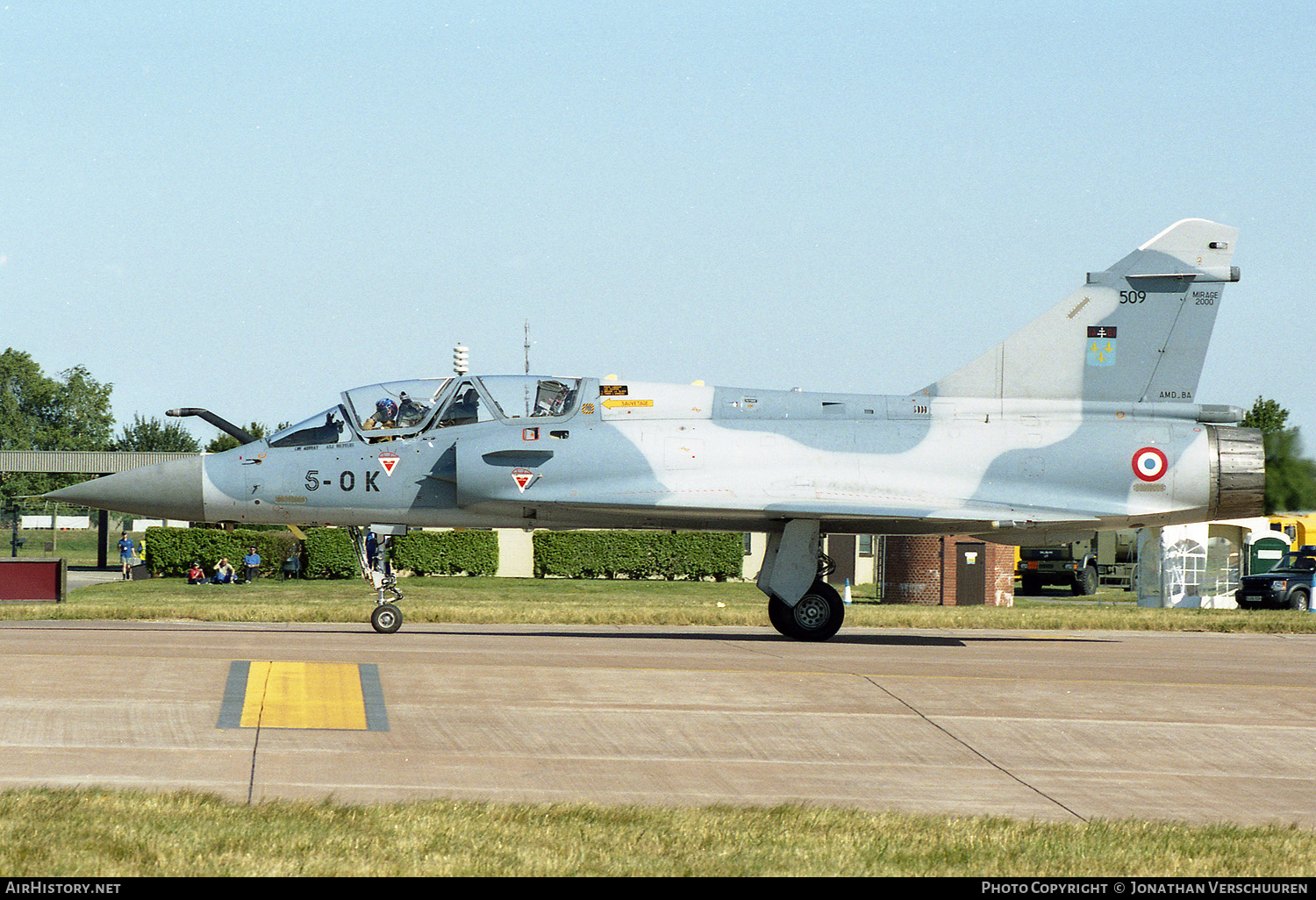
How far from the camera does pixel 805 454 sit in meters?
16.0

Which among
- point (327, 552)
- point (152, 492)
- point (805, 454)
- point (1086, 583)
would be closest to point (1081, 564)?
point (1086, 583)

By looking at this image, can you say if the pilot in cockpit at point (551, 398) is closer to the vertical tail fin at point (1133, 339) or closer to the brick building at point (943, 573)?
the vertical tail fin at point (1133, 339)

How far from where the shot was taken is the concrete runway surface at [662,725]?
292 inches

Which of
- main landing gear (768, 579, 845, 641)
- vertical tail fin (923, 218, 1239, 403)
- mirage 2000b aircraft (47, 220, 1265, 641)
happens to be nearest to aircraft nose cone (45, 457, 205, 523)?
mirage 2000b aircraft (47, 220, 1265, 641)

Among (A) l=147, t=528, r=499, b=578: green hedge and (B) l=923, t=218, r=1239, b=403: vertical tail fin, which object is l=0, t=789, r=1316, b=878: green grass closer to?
(B) l=923, t=218, r=1239, b=403: vertical tail fin

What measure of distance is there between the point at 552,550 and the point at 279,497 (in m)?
26.1

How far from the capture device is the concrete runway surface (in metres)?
7.43

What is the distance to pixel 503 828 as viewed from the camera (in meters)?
6.26

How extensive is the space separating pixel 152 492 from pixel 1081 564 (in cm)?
3369

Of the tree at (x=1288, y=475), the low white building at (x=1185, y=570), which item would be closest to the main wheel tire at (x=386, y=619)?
the tree at (x=1288, y=475)

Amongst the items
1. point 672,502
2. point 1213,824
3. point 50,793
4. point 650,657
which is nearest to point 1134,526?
point 672,502

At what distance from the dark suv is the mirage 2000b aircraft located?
16171mm

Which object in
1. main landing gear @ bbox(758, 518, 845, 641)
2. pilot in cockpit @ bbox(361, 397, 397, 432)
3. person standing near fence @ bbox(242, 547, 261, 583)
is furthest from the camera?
person standing near fence @ bbox(242, 547, 261, 583)
